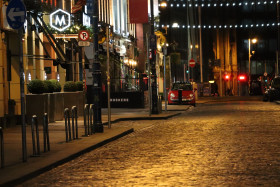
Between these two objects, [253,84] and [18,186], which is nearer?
[18,186]

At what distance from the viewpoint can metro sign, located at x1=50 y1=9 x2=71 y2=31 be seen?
29.5 meters

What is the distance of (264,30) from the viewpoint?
10431 centimetres

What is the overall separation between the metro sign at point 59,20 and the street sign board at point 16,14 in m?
17.4

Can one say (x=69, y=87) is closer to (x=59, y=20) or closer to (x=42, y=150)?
(x=59, y=20)

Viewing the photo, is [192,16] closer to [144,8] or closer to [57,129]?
[144,8]

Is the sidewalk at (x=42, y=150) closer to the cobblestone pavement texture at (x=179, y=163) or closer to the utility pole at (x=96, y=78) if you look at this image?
the cobblestone pavement texture at (x=179, y=163)

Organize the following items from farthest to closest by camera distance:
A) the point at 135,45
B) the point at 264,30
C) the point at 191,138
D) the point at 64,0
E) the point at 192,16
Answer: the point at 264,30 → the point at 192,16 → the point at 135,45 → the point at 64,0 → the point at 191,138

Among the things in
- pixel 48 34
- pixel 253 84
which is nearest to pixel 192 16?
pixel 253 84

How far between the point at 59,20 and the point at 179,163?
18.7 metres

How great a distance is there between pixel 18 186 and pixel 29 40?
60.5 ft

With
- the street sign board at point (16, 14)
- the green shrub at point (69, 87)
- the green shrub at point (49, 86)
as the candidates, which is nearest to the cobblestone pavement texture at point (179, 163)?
the street sign board at point (16, 14)

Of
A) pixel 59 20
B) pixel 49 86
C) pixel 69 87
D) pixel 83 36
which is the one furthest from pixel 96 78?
pixel 59 20

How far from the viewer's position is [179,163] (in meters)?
12.1

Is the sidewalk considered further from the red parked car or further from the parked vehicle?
the parked vehicle
